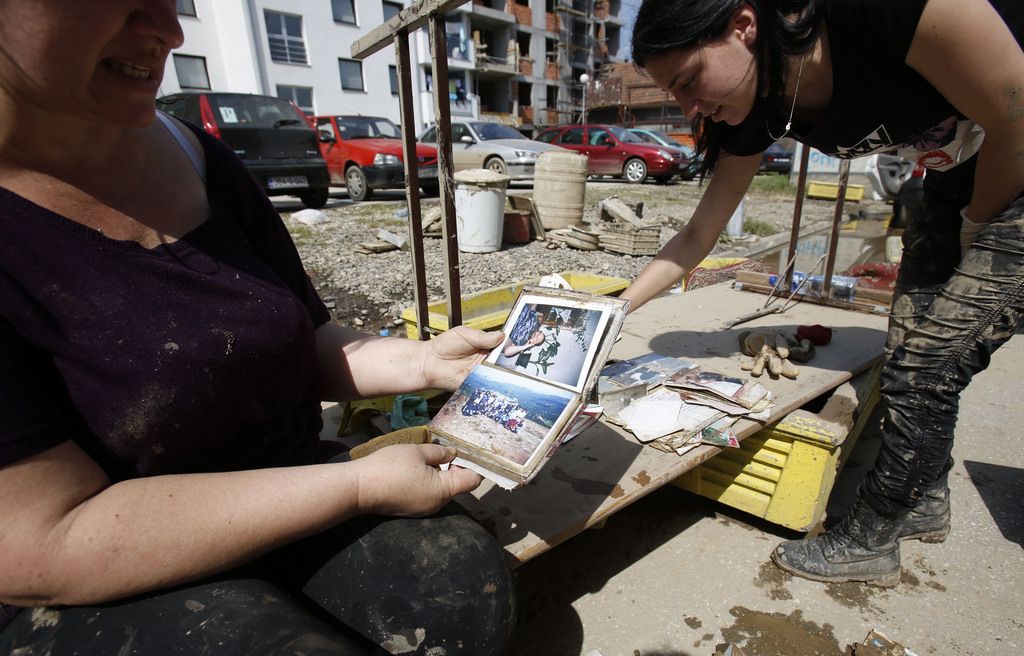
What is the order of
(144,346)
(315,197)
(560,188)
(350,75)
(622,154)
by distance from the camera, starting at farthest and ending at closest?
(350,75)
(622,154)
(315,197)
(560,188)
(144,346)

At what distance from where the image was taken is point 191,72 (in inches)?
671

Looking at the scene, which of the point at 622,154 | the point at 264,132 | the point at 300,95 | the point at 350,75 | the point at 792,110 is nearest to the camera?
the point at 792,110

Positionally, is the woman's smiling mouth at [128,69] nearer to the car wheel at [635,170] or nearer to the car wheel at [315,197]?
the car wheel at [315,197]

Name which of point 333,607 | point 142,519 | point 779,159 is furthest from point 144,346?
point 779,159

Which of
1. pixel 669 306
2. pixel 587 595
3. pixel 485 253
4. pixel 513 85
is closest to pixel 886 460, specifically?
pixel 587 595

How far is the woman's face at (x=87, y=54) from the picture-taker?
28.5 inches

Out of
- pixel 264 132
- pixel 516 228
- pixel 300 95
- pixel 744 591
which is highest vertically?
pixel 300 95

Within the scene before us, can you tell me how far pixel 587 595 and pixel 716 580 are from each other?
1.49ft

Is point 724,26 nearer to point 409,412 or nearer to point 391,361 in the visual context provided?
point 391,361

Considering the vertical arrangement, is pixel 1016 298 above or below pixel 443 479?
above

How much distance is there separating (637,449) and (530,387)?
1.84 ft

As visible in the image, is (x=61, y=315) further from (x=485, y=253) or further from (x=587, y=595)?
(x=485, y=253)

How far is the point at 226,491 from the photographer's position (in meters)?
0.88

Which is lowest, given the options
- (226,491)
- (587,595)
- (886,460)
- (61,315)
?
(587,595)
